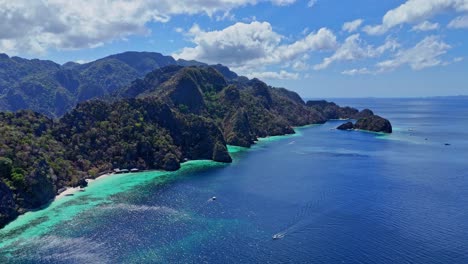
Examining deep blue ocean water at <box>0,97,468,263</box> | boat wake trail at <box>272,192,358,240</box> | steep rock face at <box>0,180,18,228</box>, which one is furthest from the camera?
steep rock face at <box>0,180,18,228</box>

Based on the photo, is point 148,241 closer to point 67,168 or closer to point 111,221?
point 111,221

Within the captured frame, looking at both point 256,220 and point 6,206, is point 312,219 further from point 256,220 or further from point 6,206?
point 6,206

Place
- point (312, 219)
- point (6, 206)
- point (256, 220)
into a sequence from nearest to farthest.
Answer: point (6, 206)
point (256, 220)
point (312, 219)

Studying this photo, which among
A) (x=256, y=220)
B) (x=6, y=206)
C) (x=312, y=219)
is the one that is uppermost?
(x=6, y=206)

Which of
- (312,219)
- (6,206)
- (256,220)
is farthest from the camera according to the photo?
(312,219)

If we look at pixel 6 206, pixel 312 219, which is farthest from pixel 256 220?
pixel 6 206

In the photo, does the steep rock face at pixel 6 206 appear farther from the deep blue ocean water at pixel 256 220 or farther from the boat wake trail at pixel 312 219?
the boat wake trail at pixel 312 219

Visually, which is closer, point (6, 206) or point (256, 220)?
point (6, 206)

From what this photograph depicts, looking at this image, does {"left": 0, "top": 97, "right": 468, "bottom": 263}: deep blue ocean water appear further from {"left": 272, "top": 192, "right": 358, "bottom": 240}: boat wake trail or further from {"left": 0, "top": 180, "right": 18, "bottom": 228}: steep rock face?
{"left": 0, "top": 180, "right": 18, "bottom": 228}: steep rock face

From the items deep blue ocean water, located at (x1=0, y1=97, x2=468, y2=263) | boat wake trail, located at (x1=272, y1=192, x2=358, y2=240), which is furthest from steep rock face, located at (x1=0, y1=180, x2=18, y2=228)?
boat wake trail, located at (x1=272, y1=192, x2=358, y2=240)
